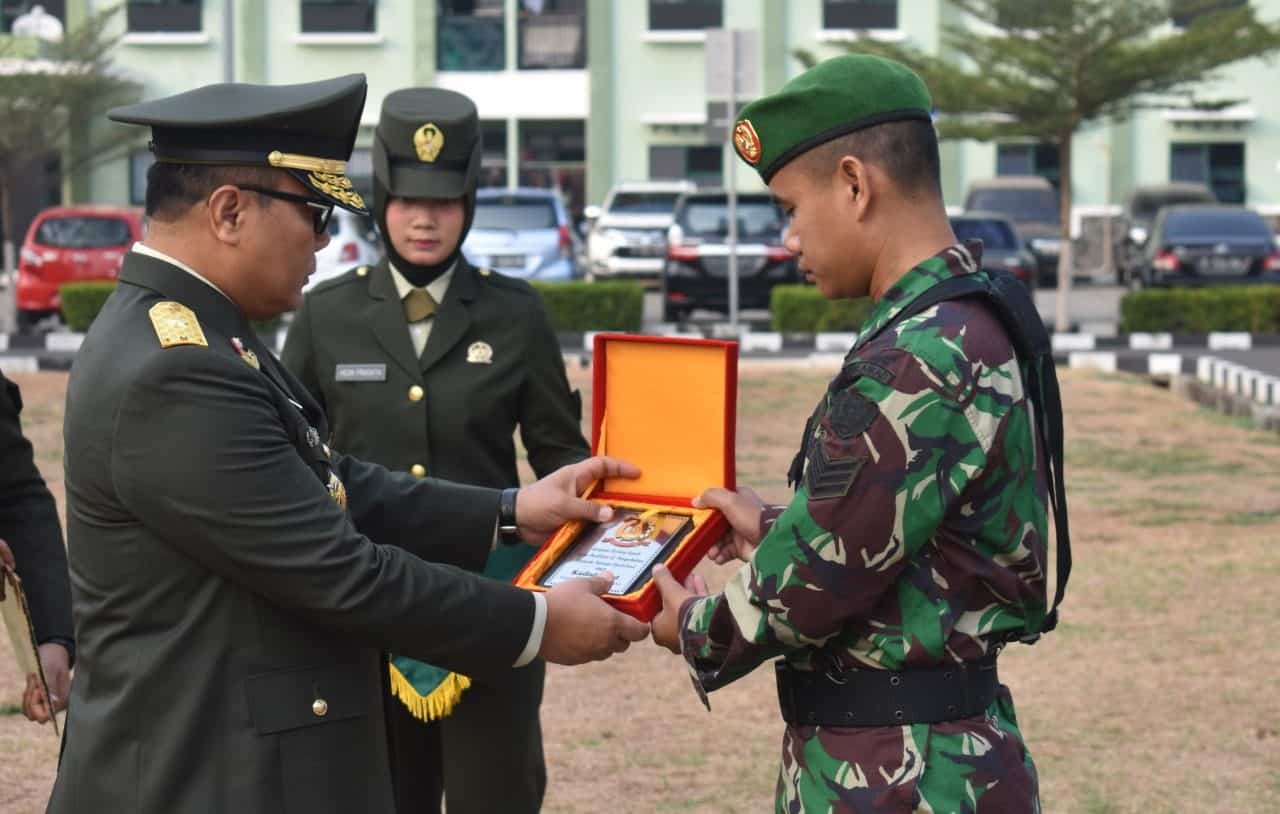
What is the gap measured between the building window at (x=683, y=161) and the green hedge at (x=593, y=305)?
18.0m

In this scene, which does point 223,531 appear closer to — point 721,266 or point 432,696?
point 432,696

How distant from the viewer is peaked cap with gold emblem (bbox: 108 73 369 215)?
316 centimetres

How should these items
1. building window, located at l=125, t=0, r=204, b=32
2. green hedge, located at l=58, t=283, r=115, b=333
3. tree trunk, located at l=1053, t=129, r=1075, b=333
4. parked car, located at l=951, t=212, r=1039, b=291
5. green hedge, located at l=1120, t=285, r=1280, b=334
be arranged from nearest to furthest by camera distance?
green hedge, located at l=58, t=283, r=115, b=333, green hedge, located at l=1120, t=285, r=1280, b=334, tree trunk, located at l=1053, t=129, r=1075, b=333, parked car, located at l=951, t=212, r=1039, b=291, building window, located at l=125, t=0, r=204, b=32

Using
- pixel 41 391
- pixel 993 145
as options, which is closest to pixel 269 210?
pixel 41 391

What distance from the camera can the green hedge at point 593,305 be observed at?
21250 millimetres

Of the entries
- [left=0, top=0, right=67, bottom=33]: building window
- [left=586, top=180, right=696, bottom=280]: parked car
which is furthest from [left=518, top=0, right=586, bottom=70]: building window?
[left=586, top=180, right=696, bottom=280]: parked car

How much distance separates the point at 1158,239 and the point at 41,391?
53.2 ft

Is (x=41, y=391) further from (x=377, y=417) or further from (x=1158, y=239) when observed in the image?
(x=1158, y=239)

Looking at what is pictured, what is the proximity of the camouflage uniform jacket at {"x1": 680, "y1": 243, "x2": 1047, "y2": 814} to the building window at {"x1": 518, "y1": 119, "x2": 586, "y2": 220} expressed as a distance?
36.5 m

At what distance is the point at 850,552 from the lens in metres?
2.92

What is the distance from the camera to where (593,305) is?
2128 cm

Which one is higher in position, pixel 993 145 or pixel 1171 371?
pixel 993 145

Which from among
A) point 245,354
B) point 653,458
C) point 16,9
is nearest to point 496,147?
point 16,9

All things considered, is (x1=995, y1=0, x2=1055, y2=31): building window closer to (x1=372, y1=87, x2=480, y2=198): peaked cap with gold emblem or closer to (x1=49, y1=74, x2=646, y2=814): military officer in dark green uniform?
(x1=372, y1=87, x2=480, y2=198): peaked cap with gold emblem
